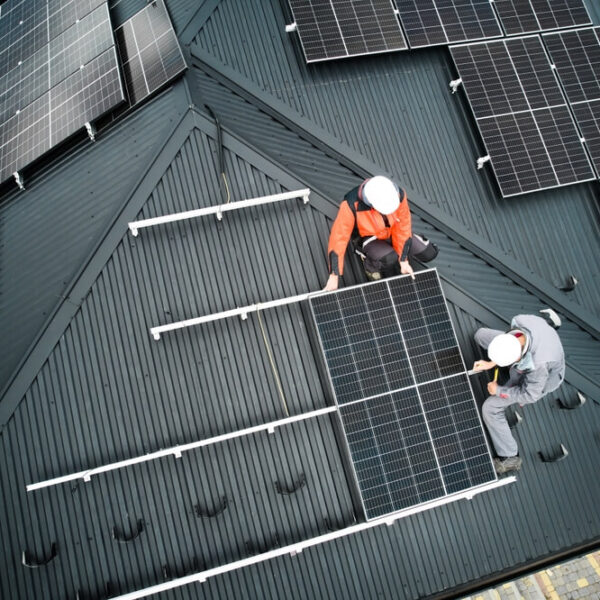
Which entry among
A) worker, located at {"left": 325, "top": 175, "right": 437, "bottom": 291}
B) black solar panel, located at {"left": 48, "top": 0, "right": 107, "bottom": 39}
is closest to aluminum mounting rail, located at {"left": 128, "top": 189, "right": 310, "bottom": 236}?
worker, located at {"left": 325, "top": 175, "right": 437, "bottom": 291}

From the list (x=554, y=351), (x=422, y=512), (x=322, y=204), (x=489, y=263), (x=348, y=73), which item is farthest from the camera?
(x=348, y=73)

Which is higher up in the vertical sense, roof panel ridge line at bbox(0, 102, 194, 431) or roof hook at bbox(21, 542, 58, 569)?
roof panel ridge line at bbox(0, 102, 194, 431)

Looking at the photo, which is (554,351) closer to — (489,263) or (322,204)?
(489,263)

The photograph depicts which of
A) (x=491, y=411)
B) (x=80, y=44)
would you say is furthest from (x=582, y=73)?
(x=80, y=44)

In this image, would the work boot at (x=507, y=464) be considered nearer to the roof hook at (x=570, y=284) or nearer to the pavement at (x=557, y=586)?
the roof hook at (x=570, y=284)

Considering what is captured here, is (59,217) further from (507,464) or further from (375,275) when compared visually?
(507,464)

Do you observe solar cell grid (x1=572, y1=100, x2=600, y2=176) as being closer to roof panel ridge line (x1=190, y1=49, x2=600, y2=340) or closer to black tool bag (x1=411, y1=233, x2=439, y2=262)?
roof panel ridge line (x1=190, y1=49, x2=600, y2=340)

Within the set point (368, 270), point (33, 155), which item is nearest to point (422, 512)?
point (368, 270)
